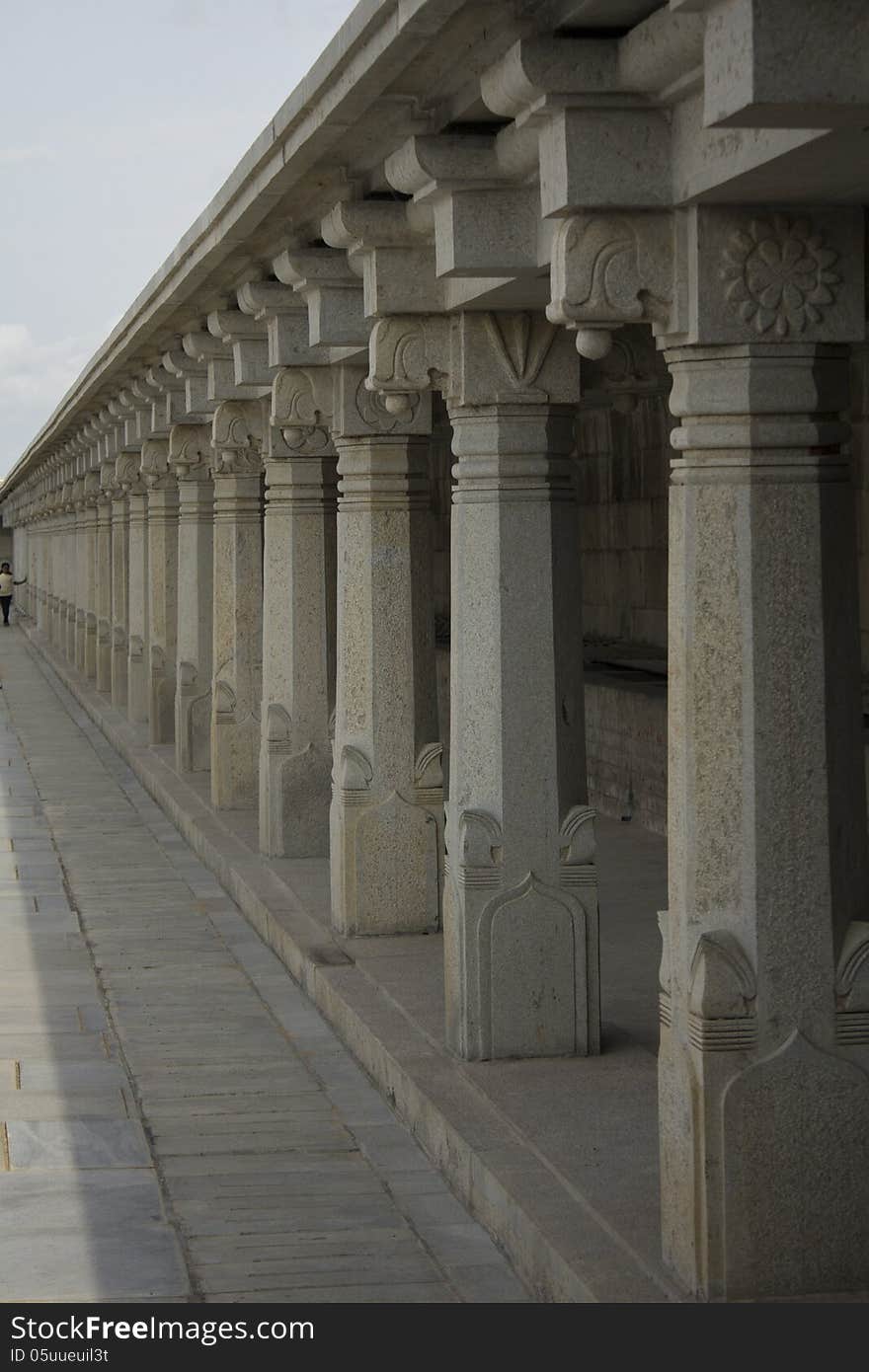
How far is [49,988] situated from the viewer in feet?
33.8

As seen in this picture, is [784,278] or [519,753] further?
[519,753]

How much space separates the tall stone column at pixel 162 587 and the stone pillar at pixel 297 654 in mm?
7644

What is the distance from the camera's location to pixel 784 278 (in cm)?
538

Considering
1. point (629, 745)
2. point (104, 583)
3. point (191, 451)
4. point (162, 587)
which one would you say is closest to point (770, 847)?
point (629, 745)

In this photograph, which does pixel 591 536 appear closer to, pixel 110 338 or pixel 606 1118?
pixel 110 338

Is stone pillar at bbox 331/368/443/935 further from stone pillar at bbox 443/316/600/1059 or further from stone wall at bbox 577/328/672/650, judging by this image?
stone wall at bbox 577/328/672/650

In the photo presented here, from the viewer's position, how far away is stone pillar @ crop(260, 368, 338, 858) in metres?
12.5

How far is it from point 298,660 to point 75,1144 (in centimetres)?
534

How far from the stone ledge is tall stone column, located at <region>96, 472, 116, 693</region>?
15.9 metres

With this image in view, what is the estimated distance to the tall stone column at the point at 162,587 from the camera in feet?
66.7

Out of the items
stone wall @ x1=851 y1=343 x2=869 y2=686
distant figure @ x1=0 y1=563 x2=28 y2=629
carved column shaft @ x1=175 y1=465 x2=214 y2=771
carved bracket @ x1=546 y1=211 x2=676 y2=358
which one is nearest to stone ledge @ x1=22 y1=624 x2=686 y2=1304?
carved bracket @ x1=546 y1=211 x2=676 y2=358

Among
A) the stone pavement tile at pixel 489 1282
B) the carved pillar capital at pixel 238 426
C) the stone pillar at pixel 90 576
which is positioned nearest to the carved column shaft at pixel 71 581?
the stone pillar at pixel 90 576

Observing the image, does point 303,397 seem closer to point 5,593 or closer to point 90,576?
point 90,576

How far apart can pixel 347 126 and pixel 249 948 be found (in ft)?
16.8
